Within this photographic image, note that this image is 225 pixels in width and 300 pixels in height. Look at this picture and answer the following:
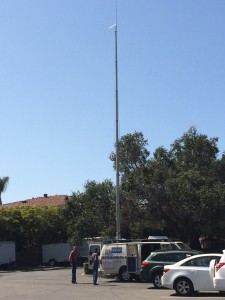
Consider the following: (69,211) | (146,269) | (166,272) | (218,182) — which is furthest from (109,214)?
(166,272)

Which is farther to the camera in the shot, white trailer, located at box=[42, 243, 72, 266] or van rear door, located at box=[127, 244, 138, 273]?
white trailer, located at box=[42, 243, 72, 266]

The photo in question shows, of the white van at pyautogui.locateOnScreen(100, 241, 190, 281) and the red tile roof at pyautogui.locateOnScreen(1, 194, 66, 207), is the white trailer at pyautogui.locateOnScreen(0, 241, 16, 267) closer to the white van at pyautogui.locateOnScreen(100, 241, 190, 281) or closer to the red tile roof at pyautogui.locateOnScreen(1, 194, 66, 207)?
the red tile roof at pyautogui.locateOnScreen(1, 194, 66, 207)

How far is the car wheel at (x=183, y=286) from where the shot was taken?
18.0 meters

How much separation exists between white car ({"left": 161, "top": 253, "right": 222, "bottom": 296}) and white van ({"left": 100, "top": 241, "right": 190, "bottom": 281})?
6.33m

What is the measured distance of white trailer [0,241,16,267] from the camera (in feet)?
156

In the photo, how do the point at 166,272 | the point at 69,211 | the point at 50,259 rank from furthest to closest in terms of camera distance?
the point at 50,259 → the point at 69,211 → the point at 166,272

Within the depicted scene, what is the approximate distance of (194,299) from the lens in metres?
16.8

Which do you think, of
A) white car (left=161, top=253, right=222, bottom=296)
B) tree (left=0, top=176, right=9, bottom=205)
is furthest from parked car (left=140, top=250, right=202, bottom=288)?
tree (left=0, top=176, right=9, bottom=205)

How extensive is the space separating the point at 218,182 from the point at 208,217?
3968mm

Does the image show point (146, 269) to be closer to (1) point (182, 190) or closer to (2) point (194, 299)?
(2) point (194, 299)

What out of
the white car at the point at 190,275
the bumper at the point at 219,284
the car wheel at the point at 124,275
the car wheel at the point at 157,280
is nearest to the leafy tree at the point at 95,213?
the car wheel at the point at 124,275

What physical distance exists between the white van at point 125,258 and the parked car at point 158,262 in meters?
2.68

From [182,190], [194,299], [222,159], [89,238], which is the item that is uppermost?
[222,159]

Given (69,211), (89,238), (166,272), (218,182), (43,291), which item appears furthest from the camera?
(69,211)
